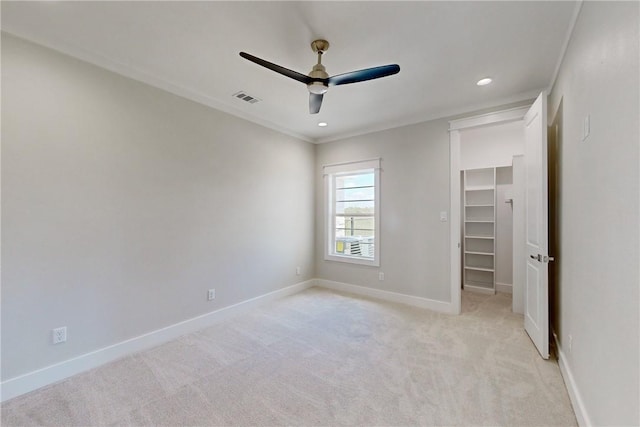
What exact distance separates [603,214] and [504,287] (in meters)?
3.82

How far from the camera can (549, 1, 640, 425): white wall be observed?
1.09 meters

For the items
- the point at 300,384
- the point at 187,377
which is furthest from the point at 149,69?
the point at 300,384

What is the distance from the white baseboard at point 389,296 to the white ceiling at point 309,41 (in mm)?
2615

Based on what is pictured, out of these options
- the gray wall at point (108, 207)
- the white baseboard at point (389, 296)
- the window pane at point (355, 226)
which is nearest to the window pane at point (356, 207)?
the window pane at point (355, 226)

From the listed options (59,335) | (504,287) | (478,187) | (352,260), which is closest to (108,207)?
(59,335)

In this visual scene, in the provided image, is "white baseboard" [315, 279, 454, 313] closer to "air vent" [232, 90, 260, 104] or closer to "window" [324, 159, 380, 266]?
"window" [324, 159, 380, 266]

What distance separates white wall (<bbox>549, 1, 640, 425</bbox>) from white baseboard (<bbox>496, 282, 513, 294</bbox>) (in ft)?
8.76

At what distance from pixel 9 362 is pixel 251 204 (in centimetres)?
254

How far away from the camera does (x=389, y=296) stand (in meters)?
4.15

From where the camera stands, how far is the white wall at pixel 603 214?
109 cm

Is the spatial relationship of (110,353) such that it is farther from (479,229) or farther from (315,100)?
(479,229)

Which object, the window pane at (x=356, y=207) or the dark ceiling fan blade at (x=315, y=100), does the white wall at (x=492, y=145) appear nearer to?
the window pane at (x=356, y=207)

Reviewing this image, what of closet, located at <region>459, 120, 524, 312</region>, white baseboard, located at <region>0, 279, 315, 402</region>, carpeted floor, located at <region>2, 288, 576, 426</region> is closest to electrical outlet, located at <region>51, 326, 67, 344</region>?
white baseboard, located at <region>0, 279, 315, 402</region>

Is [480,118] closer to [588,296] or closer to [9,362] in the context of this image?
[588,296]
